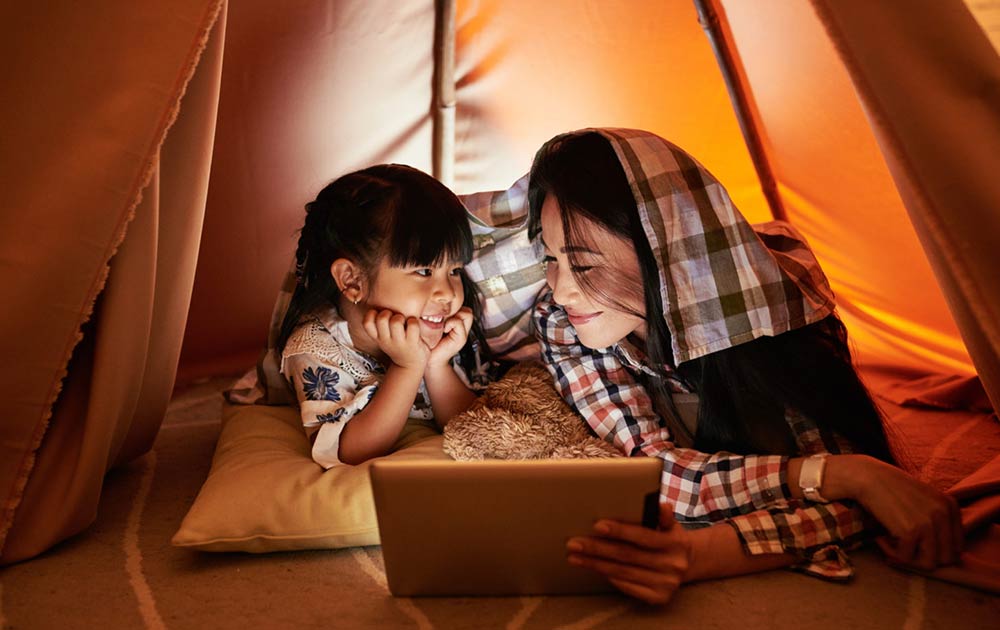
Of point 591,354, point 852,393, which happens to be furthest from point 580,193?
point 852,393

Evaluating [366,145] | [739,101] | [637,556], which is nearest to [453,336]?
[637,556]

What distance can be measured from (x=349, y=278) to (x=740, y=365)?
654mm

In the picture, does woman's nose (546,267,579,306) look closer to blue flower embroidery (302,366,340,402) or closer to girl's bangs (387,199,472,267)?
girl's bangs (387,199,472,267)

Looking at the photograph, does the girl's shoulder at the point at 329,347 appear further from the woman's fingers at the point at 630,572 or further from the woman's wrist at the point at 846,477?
the woman's wrist at the point at 846,477

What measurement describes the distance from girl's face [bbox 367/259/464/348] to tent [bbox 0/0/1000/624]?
0.30 m

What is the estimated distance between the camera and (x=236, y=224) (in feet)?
6.35

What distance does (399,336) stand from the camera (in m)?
1.36

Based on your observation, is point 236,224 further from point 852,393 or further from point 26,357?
point 852,393

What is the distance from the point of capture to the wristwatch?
3.76 feet

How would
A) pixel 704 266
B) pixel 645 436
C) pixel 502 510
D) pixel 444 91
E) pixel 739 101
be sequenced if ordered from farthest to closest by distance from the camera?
1. pixel 444 91
2. pixel 739 101
3. pixel 645 436
4. pixel 704 266
5. pixel 502 510

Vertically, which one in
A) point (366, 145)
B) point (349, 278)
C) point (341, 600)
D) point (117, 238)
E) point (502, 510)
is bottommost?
point (341, 600)

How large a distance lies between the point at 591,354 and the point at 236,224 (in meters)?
0.94


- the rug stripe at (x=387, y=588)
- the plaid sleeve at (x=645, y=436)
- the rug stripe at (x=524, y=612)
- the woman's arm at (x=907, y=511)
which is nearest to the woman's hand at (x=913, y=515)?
the woman's arm at (x=907, y=511)

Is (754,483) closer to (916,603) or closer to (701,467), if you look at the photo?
(701,467)
